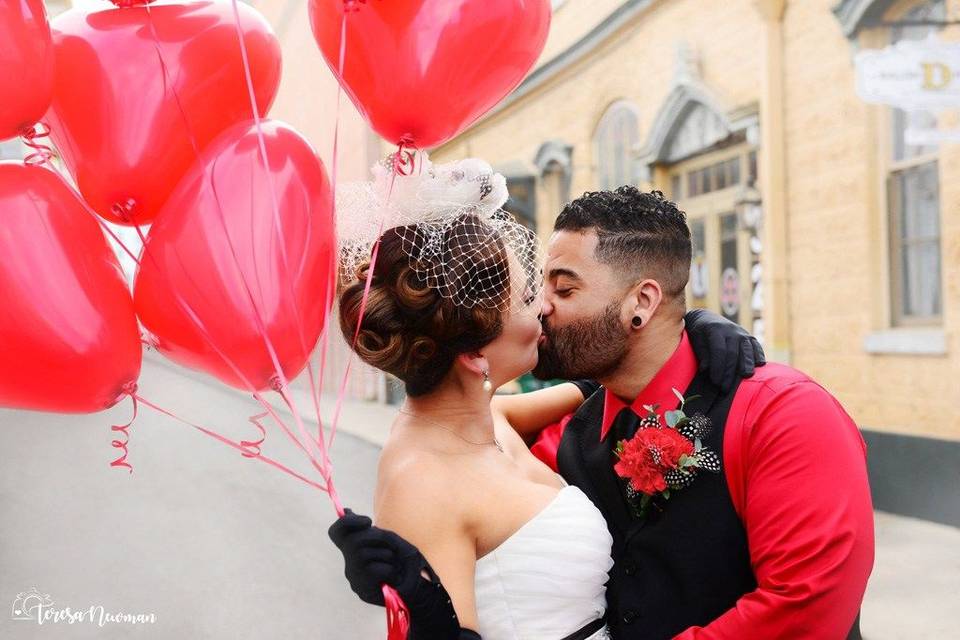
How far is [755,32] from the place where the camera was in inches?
237

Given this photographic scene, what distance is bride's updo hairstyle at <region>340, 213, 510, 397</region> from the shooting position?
73.5 inches

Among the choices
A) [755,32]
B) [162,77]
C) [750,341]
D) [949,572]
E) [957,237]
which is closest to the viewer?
[162,77]

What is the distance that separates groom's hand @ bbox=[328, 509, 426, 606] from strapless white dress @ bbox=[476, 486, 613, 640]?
0.43 m

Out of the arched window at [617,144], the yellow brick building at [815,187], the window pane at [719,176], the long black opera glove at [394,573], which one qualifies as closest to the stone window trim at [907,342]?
the yellow brick building at [815,187]

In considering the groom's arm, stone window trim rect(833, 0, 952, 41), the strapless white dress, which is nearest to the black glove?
the groom's arm

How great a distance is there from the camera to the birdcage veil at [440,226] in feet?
6.07

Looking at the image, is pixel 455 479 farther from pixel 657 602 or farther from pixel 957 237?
pixel 957 237

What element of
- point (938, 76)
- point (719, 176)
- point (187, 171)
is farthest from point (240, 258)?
point (719, 176)

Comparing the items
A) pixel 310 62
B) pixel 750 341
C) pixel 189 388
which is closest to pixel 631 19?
pixel 310 62

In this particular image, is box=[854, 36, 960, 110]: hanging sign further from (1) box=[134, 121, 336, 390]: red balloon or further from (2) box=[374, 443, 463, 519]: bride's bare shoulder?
(1) box=[134, 121, 336, 390]: red balloon

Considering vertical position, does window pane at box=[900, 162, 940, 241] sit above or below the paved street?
above

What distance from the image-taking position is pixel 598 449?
2.23m

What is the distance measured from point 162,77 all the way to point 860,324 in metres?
4.77

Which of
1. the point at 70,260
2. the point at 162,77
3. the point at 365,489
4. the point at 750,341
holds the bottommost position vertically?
the point at 365,489
